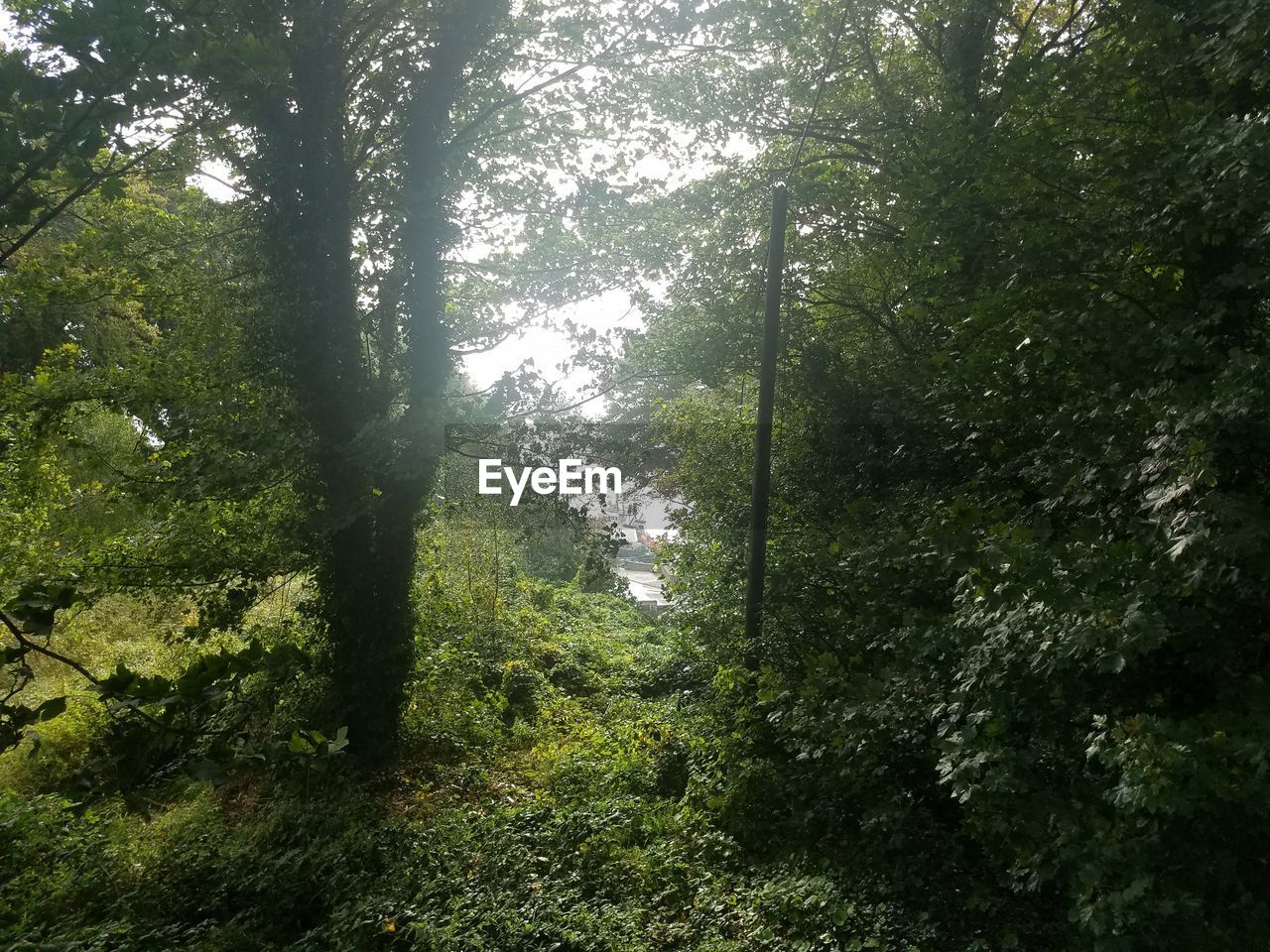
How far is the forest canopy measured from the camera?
3580 mm

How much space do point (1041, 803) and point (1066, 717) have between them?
0.48 metres

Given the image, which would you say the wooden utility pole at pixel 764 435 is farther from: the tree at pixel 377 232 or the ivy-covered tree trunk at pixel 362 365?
the ivy-covered tree trunk at pixel 362 365

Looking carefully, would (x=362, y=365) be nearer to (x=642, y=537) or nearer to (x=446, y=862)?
(x=446, y=862)

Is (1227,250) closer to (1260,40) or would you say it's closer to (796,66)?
(1260,40)

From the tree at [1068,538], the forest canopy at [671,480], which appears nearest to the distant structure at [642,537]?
the forest canopy at [671,480]

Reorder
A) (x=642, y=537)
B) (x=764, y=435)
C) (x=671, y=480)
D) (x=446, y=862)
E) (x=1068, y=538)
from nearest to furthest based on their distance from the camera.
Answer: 1. (x=1068, y=538)
2. (x=446, y=862)
3. (x=764, y=435)
4. (x=671, y=480)
5. (x=642, y=537)

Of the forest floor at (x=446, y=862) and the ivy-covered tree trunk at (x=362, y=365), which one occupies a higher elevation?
the ivy-covered tree trunk at (x=362, y=365)

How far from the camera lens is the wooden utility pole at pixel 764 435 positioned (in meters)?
8.00

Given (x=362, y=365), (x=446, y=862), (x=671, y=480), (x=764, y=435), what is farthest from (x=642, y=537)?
(x=446, y=862)

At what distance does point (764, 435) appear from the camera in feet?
26.3

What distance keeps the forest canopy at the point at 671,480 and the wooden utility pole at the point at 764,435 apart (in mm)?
94

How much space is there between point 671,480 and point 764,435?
404cm

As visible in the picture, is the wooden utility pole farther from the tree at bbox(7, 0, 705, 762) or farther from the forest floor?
the tree at bbox(7, 0, 705, 762)

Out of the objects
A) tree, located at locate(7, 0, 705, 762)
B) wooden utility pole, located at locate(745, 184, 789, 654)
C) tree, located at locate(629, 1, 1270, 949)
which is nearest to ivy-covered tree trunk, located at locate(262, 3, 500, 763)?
tree, located at locate(7, 0, 705, 762)
